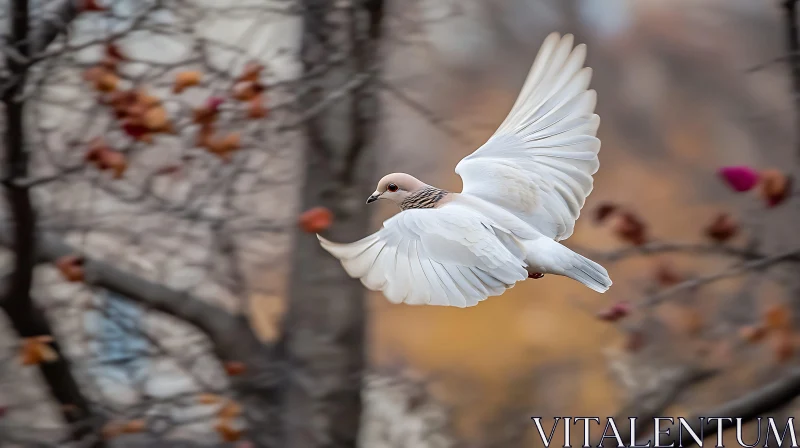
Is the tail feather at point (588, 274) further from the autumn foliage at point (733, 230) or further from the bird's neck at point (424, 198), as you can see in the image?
the autumn foliage at point (733, 230)

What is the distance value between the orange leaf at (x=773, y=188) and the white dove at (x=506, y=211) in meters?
0.46

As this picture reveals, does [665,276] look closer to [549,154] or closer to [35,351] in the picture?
[549,154]

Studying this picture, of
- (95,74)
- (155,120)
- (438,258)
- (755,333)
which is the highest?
(95,74)

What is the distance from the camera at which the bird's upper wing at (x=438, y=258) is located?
0.69m

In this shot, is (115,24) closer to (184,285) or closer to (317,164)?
(317,164)

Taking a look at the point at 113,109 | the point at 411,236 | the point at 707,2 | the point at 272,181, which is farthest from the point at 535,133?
the point at 707,2

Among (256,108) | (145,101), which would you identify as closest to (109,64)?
(145,101)

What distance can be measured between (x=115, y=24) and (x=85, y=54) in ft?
1.59

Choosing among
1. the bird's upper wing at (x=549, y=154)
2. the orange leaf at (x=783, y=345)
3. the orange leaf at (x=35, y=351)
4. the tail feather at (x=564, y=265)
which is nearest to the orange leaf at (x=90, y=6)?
the orange leaf at (x=35, y=351)

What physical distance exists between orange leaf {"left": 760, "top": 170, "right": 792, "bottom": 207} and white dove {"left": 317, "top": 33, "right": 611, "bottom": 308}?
457mm

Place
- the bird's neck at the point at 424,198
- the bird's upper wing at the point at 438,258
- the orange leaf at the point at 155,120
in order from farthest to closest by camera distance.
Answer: the orange leaf at the point at 155,120 < the bird's neck at the point at 424,198 < the bird's upper wing at the point at 438,258

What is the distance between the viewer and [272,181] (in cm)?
171

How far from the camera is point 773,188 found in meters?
1.21

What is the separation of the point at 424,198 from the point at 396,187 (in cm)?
3
